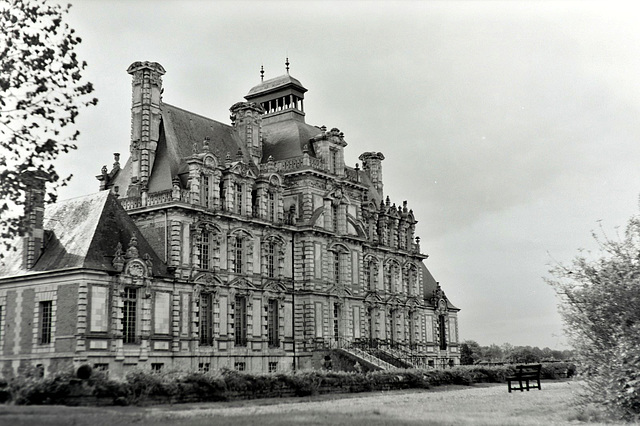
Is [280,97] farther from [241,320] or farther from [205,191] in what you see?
[241,320]

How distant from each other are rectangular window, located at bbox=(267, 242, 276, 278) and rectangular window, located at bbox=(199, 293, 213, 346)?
587cm

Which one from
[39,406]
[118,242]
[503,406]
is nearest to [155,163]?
[118,242]

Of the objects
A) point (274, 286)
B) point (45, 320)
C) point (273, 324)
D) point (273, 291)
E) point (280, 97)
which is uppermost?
point (280, 97)

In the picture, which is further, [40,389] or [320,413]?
[40,389]

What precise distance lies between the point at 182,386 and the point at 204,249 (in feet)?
58.2

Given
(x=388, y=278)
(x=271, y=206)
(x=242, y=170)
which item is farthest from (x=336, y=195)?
(x=388, y=278)

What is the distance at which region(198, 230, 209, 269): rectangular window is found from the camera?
42.8 m

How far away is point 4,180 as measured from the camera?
19.2 m

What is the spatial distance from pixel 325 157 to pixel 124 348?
2146 centimetres

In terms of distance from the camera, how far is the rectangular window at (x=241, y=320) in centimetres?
4494

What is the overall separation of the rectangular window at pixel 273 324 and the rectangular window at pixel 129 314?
1104 cm

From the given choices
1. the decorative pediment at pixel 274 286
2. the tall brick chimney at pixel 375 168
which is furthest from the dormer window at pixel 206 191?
the tall brick chimney at pixel 375 168

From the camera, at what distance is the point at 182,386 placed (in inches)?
1021

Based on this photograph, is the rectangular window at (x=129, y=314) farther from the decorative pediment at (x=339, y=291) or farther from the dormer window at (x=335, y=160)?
the dormer window at (x=335, y=160)
